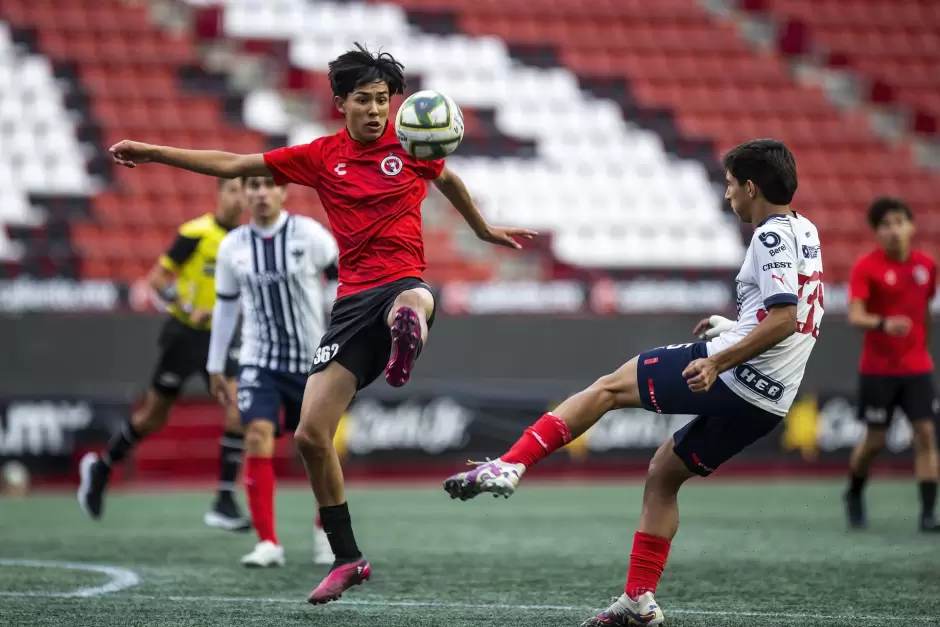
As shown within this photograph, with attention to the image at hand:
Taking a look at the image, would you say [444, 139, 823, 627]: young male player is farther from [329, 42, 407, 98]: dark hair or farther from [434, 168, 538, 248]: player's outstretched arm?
[329, 42, 407, 98]: dark hair

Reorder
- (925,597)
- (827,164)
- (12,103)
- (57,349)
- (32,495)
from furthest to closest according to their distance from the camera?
(827,164) → (12,103) → (57,349) → (32,495) → (925,597)

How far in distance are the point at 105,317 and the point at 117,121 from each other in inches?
163

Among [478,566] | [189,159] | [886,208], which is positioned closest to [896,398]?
[886,208]

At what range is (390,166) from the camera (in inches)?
217

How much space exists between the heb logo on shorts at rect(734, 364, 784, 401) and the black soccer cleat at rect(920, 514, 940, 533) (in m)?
4.36

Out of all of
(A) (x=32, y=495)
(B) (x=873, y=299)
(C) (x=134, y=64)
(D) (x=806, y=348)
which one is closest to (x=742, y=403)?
(D) (x=806, y=348)

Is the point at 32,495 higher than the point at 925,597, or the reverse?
the point at 925,597

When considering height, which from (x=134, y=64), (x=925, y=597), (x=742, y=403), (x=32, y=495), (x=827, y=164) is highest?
(x=134, y=64)

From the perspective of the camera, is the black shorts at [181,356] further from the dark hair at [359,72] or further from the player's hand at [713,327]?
the player's hand at [713,327]

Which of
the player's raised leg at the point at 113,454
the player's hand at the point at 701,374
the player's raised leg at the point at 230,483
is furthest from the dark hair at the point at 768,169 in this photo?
the player's raised leg at the point at 113,454

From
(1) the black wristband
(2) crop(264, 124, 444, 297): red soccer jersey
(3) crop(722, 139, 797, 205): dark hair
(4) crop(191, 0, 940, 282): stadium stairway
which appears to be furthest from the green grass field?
(4) crop(191, 0, 940, 282): stadium stairway

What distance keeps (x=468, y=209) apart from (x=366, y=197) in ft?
1.96

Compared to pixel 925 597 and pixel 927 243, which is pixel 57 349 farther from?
pixel 927 243

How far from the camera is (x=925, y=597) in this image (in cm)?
574
